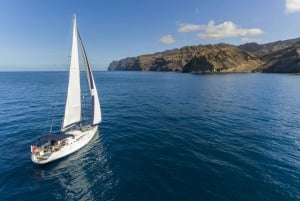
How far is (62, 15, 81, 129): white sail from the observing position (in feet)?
88.9

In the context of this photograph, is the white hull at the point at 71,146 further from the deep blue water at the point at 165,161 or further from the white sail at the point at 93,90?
the white sail at the point at 93,90

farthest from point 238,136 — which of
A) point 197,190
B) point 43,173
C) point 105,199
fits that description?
point 43,173

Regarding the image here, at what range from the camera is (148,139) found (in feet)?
104

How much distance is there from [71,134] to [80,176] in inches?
328

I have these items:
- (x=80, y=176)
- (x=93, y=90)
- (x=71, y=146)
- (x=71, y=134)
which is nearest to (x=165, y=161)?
(x=80, y=176)

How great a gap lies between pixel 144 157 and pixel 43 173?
1135 centimetres

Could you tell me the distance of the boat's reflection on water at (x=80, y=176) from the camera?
18.9 m

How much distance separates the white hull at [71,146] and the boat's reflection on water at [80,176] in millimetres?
644

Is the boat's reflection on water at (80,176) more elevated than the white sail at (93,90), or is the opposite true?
the white sail at (93,90)

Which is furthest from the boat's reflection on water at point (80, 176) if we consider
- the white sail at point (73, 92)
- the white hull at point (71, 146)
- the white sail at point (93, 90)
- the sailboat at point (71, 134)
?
the white sail at point (93, 90)

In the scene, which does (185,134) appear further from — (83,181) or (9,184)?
(9,184)

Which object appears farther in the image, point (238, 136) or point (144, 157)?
point (238, 136)

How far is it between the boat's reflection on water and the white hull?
0.64 metres

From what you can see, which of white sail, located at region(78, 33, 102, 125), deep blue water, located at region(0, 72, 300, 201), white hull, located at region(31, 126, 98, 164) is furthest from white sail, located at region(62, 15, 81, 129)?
deep blue water, located at region(0, 72, 300, 201)
